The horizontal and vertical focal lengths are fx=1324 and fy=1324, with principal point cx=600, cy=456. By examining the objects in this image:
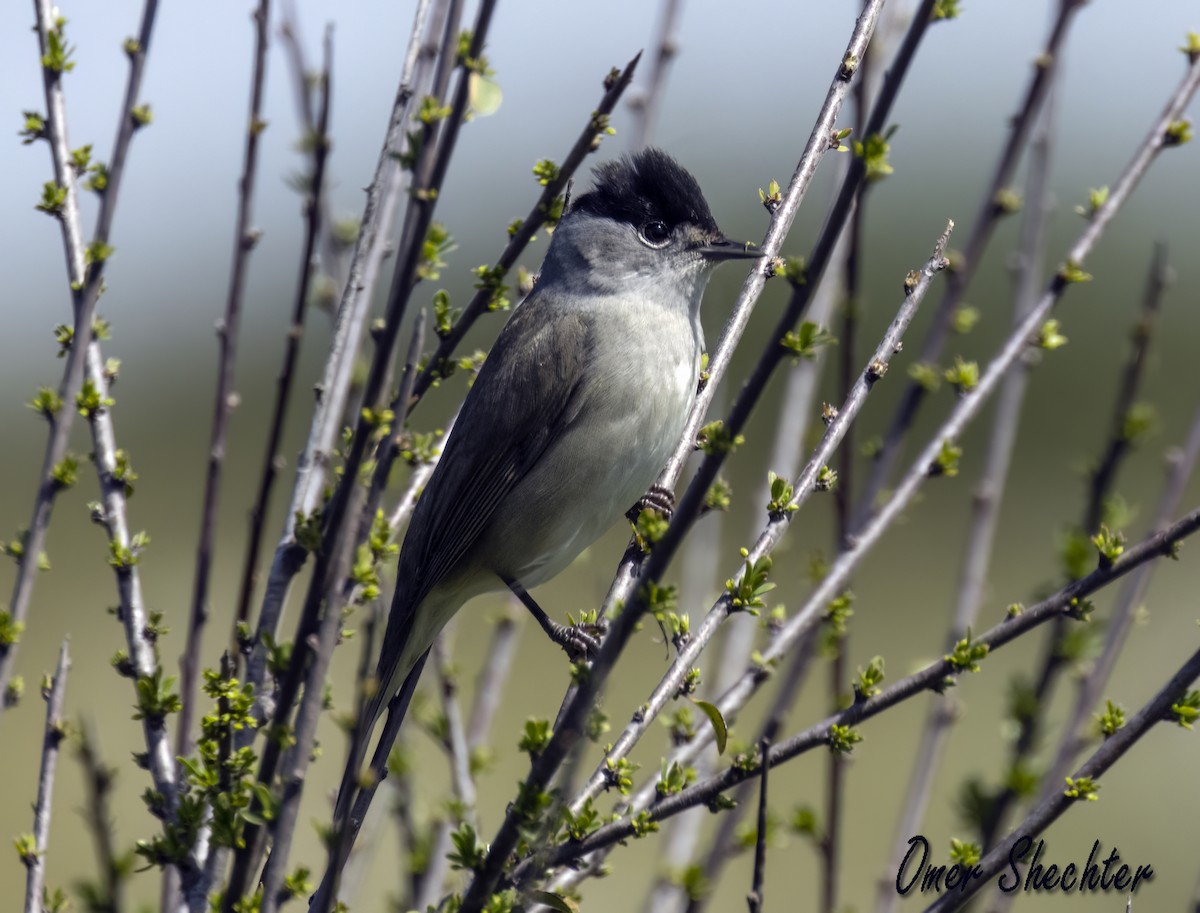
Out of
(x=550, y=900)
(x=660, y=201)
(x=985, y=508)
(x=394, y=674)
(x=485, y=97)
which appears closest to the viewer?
(x=550, y=900)

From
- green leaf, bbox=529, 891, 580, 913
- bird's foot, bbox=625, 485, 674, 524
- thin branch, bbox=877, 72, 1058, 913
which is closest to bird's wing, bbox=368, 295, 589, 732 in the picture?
bird's foot, bbox=625, 485, 674, 524

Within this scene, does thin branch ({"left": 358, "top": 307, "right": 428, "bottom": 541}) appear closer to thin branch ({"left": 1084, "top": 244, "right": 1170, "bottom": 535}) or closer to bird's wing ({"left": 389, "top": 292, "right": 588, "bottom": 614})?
thin branch ({"left": 1084, "top": 244, "right": 1170, "bottom": 535})

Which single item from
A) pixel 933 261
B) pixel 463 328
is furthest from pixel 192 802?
pixel 933 261

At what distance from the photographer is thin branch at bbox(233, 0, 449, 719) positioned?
2734 millimetres

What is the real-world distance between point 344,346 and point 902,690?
1.36m

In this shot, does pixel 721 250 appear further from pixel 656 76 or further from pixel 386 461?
pixel 386 461

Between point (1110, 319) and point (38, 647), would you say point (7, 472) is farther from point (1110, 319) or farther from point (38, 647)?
point (1110, 319)

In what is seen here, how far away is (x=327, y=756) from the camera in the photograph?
29.1 ft

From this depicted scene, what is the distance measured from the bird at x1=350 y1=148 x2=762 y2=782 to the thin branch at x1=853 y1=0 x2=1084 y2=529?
672 mm

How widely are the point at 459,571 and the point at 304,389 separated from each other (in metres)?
10.0

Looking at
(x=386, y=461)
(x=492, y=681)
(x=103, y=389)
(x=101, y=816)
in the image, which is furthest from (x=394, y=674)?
(x=386, y=461)

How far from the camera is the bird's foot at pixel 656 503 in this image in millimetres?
4012

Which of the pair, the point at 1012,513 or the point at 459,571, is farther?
the point at 1012,513

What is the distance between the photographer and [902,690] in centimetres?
249
